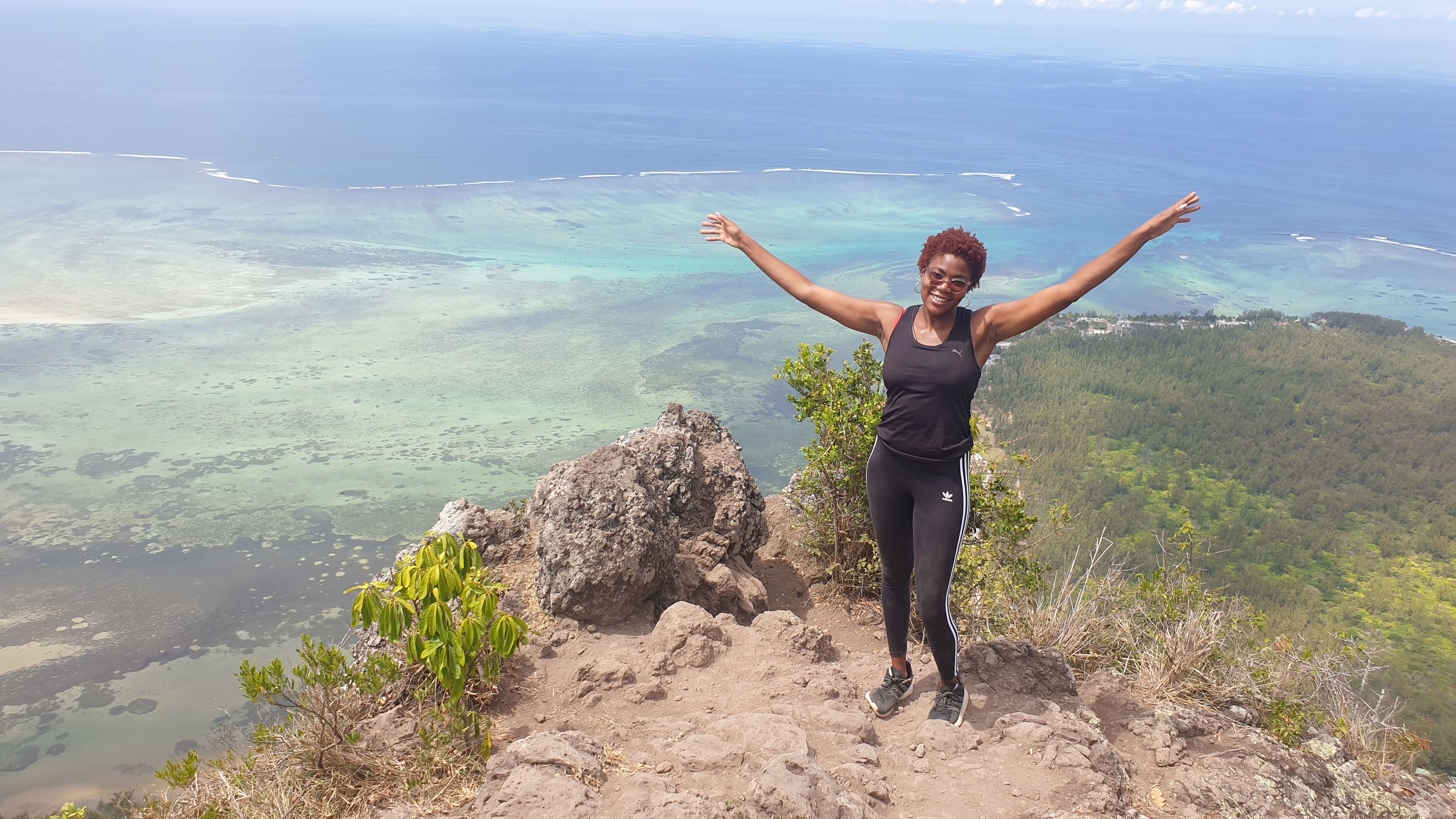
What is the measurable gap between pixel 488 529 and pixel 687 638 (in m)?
1.83

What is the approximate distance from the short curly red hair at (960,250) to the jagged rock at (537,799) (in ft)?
7.17

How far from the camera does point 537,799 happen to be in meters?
2.89

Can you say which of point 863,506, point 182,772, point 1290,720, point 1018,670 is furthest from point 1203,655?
point 182,772

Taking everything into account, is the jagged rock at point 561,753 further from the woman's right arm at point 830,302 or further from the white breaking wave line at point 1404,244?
the white breaking wave line at point 1404,244

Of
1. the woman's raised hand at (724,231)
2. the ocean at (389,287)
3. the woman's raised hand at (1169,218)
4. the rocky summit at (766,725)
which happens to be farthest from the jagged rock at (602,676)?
the ocean at (389,287)

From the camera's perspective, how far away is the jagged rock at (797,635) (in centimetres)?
441

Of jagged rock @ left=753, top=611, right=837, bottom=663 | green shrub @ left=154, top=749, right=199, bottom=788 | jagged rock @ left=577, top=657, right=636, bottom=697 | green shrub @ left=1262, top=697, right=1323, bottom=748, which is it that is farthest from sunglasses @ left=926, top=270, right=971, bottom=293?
green shrub @ left=154, top=749, right=199, bottom=788

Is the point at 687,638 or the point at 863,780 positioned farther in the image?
the point at 687,638

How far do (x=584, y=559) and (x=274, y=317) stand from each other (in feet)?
104

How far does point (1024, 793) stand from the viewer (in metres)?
3.15

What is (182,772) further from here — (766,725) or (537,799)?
(766,725)

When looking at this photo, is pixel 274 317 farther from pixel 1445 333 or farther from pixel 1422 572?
pixel 1445 333

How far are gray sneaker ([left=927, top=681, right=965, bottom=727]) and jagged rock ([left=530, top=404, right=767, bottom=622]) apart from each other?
1822 mm

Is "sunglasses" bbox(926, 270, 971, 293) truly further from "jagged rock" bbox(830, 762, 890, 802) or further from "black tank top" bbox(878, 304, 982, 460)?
"jagged rock" bbox(830, 762, 890, 802)
